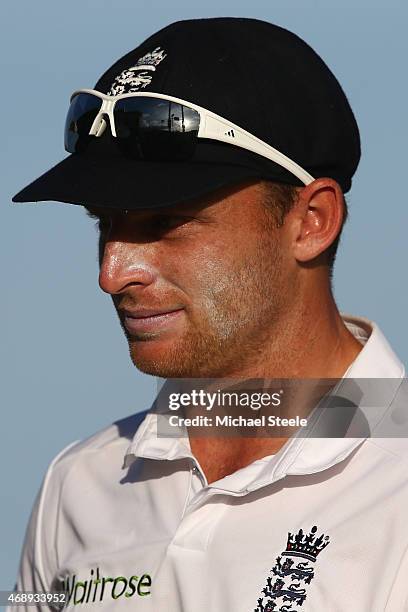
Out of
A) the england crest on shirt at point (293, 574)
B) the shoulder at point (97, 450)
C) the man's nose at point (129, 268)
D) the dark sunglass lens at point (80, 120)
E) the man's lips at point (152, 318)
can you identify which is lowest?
the england crest on shirt at point (293, 574)

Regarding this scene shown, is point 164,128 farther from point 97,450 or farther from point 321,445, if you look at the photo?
point 97,450

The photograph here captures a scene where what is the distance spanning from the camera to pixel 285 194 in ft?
15.4

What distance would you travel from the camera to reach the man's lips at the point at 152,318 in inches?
181

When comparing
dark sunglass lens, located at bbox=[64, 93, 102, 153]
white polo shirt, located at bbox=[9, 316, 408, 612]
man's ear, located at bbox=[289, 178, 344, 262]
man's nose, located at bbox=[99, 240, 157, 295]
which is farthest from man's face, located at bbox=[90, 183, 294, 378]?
white polo shirt, located at bbox=[9, 316, 408, 612]

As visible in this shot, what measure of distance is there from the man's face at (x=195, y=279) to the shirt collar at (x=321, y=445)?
362 mm

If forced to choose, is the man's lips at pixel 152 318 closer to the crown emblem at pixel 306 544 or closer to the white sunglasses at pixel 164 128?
the white sunglasses at pixel 164 128

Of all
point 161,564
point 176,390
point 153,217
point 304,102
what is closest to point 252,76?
point 304,102

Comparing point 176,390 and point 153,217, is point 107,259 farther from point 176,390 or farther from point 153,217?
point 176,390

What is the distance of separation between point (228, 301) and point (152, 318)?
0.27m

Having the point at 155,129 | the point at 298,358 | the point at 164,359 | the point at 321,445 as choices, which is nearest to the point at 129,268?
the point at 164,359

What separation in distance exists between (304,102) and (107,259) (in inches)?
35.4

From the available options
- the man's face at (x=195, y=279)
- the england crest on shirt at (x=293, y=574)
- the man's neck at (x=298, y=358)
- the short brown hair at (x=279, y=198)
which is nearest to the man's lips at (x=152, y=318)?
the man's face at (x=195, y=279)

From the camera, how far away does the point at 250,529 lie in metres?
4.39

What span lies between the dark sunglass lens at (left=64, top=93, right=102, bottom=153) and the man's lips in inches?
26.1
